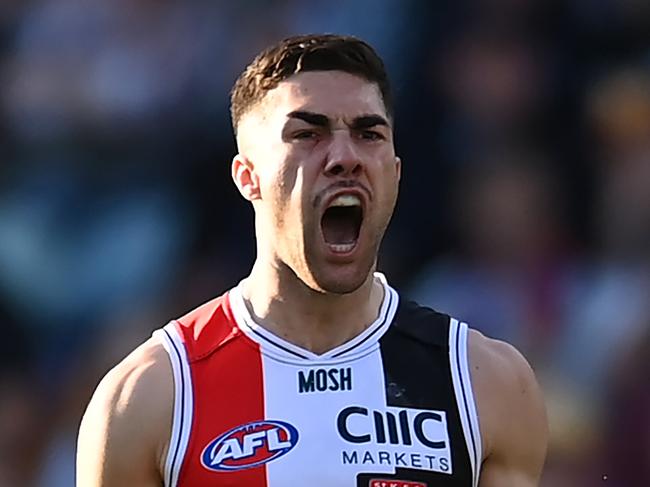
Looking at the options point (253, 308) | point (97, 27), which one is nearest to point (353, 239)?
point (253, 308)

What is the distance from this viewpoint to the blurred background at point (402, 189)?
6.42 meters

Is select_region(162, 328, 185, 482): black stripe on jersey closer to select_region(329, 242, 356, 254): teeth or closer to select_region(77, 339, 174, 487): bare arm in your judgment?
select_region(77, 339, 174, 487): bare arm

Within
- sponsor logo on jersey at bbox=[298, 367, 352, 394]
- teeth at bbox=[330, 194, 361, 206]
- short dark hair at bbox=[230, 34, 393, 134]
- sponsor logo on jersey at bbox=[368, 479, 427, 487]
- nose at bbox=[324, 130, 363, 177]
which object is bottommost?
sponsor logo on jersey at bbox=[368, 479, 427, 487]

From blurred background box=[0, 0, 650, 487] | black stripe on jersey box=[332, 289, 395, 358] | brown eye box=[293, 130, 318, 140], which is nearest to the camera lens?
brown eye box=[293, 130, 318, 140]

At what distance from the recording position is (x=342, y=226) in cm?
392

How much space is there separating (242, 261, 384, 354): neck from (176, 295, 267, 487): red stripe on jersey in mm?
84

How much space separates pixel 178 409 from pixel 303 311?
0.40 meters

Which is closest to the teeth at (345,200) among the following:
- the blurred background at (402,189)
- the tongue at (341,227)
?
the tongue at (341,227)

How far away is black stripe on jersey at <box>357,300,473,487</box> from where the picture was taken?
148 inches

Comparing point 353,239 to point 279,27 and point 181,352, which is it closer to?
point 181,352

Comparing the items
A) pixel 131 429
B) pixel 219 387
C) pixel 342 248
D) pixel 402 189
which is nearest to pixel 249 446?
pixel 219 387

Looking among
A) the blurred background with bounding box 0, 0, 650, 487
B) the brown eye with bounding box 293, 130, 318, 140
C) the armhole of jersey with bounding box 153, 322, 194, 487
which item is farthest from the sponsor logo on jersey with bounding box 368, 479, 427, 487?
the blurred background with bounding box 0, 0, 650, 487

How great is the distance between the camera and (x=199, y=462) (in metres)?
3.72

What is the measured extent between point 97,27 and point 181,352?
3744 mm
